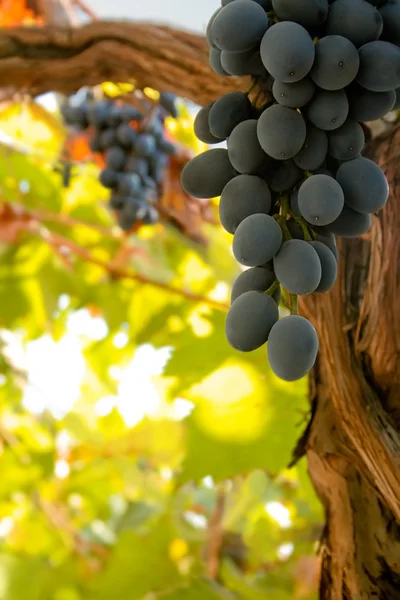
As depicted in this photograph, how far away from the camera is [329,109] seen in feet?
1.00

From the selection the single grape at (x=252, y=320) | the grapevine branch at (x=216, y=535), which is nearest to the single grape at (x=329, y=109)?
the single grape at (x=252, y=320)

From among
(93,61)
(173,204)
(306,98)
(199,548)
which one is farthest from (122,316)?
(306,98)

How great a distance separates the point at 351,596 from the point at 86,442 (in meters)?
1.13

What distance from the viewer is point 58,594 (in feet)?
4.31

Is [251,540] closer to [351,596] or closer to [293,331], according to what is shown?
[351,596]

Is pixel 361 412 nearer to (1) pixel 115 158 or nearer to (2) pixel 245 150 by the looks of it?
(2) pixel 245 150

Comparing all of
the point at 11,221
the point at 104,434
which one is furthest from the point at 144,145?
the point at 104,434

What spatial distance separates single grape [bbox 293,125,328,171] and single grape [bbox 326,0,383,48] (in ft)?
0.17

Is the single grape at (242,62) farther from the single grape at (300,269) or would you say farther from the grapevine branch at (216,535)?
the grapevine branch at (216,535)

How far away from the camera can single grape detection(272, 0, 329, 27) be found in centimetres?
30

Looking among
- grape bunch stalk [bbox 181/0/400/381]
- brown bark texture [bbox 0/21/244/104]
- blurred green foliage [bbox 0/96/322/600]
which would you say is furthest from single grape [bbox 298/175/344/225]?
blurred green foliage [bbox 0/96/322/600]

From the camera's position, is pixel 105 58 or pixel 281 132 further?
pixel 105 58

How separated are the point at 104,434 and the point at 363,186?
1.27 m

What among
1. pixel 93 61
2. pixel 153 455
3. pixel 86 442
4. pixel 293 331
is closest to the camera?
pixel 293 331
